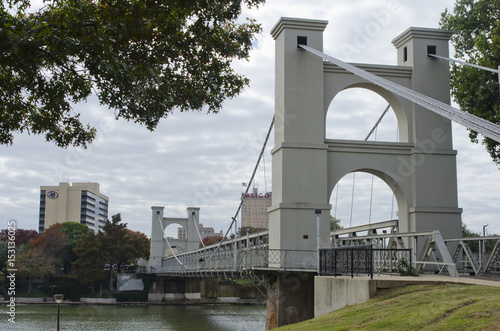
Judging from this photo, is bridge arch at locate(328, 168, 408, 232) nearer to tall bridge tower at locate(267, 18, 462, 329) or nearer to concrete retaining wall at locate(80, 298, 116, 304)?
tall bridge tower at locate(267, 18, 462, 329)

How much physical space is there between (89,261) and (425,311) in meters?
43.7

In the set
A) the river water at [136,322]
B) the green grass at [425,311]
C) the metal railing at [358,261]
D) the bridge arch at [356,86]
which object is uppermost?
the bridge arch at [356,86]

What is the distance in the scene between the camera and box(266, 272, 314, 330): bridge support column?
48.6 feet

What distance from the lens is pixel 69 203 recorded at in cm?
8681

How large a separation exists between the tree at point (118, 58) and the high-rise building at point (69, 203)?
79127mm

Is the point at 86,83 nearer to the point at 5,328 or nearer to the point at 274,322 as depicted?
the point at 274,322

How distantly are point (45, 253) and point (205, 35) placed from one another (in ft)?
154

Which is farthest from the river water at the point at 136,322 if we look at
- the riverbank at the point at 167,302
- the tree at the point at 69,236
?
the tree at the point at 69,236

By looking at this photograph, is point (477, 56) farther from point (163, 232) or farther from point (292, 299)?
point (163, 232)

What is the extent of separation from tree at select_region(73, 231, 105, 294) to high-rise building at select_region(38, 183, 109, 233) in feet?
125

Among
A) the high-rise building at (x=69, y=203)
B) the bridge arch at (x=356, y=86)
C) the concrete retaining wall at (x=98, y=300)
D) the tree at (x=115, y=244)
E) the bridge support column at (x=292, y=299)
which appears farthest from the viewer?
the high-rise building at (x=69, y=203)

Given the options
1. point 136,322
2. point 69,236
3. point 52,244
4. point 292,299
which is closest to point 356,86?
point 292,299

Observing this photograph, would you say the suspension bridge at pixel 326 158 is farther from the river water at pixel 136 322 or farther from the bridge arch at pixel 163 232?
the bridge arch at pixel 163 232

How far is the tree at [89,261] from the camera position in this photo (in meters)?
46.6
